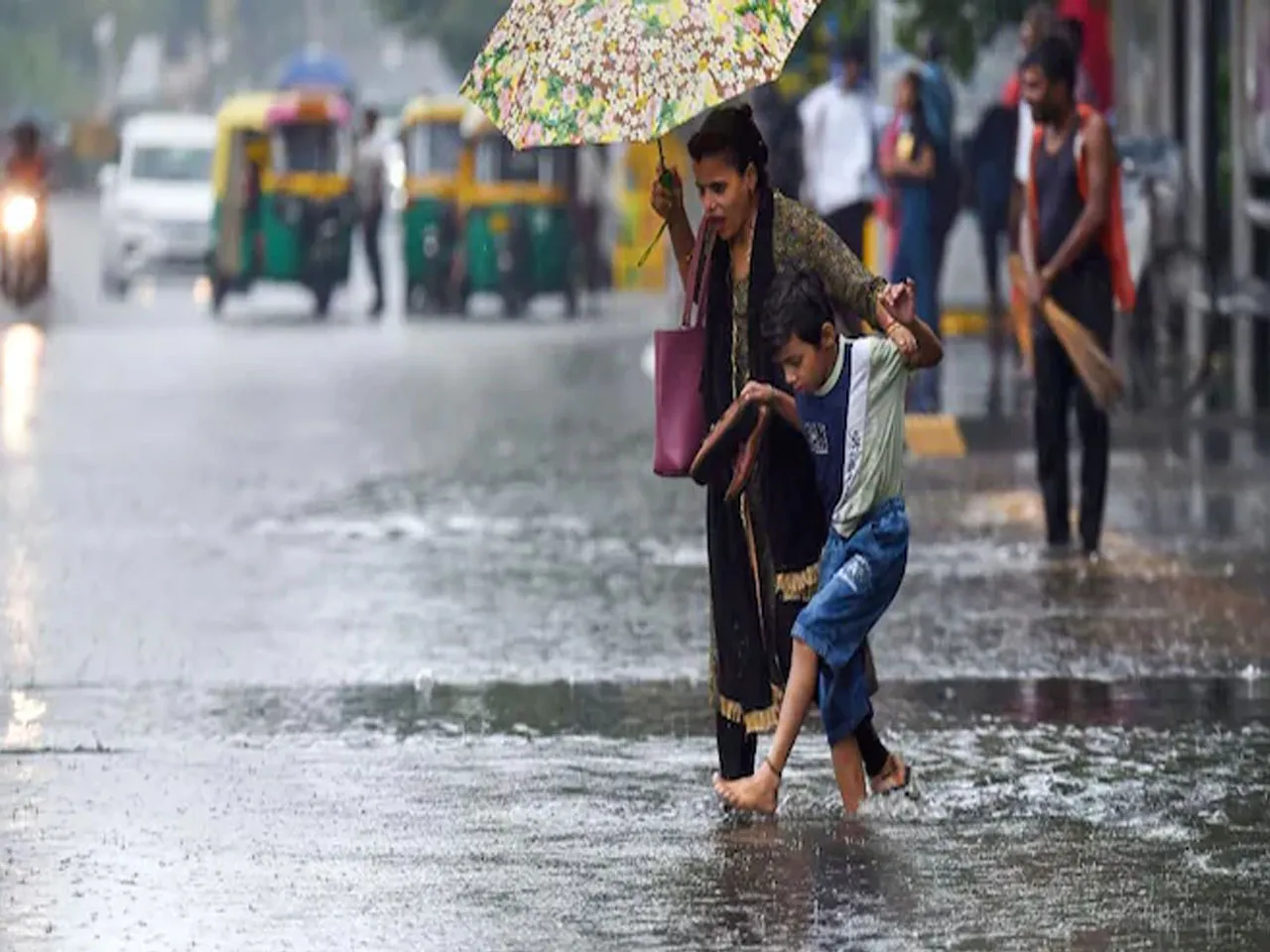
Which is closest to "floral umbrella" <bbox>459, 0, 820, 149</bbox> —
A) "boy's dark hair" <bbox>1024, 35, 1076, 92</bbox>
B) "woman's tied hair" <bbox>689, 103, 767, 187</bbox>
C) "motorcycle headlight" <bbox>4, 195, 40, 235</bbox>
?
"woman's tied hair" <bbox>689, 103, 767, 187</bbox>

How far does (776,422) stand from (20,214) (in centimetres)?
2805

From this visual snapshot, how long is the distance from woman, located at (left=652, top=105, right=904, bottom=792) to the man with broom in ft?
14.8

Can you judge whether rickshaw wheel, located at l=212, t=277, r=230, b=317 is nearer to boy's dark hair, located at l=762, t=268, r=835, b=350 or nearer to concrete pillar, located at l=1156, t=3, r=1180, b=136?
concrete pillar, located at l=1156, t=3, r=1180, b=136

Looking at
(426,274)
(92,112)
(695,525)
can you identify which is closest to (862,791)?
(695,525)

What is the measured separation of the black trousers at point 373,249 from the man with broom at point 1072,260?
22569 mm

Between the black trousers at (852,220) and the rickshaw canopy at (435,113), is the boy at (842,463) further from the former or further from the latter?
the rickshaw canopy at (435,113)

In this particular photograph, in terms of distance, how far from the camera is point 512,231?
35062 mm

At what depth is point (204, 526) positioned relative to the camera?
14891 millimetres

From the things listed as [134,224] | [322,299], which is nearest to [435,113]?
[322,299]

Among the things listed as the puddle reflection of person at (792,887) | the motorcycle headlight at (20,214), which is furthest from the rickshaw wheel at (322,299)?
the puddle reflection of person at (792,887)

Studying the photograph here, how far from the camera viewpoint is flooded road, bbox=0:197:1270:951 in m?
7.25

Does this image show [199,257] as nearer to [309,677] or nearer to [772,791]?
[309,677]

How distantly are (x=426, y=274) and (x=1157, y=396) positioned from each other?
1581 centimetres

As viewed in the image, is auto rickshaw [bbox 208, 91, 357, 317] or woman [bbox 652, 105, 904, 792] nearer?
woman [bbox 652, 105, 904, 792]
